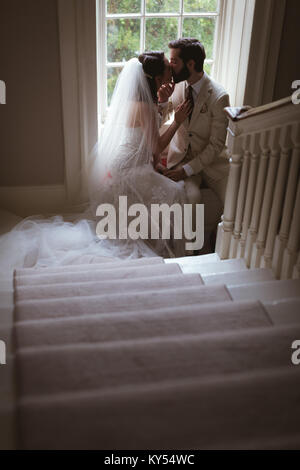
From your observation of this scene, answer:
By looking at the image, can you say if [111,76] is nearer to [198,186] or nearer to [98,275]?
[198,186]

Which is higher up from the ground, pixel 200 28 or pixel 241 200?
pixel 200 28

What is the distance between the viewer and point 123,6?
3.59 m

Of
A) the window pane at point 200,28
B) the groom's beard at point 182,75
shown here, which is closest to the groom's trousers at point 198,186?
the groom's beard at point 182,75

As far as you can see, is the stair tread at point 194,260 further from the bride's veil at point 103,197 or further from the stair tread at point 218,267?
the bride's veil at point 103,197

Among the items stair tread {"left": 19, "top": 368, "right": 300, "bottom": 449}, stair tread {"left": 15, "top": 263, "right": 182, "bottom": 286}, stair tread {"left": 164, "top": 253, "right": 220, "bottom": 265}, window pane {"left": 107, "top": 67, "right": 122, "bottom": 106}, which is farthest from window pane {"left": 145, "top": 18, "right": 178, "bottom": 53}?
stair tread {"left": 19, "top": 368, "right": 300, "bottom": 449}

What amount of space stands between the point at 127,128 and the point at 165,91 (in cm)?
44

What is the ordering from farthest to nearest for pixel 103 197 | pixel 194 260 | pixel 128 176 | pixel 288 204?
pixel 103 197 < pixel 128 176 < pixel 194 260 < pixel 288 204

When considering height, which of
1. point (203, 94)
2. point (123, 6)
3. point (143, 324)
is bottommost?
point (143, 324)

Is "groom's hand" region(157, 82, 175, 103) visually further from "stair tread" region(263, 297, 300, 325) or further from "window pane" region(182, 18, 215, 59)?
"stair tread" region(263, 297, 300, 325)

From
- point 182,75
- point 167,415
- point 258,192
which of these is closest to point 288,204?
point 258,192

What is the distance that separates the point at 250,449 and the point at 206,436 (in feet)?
0.34

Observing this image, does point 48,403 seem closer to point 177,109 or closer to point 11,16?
point 177,109

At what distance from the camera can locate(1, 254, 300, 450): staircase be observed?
3.43 feet

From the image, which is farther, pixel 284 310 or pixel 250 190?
pixel 250 190
